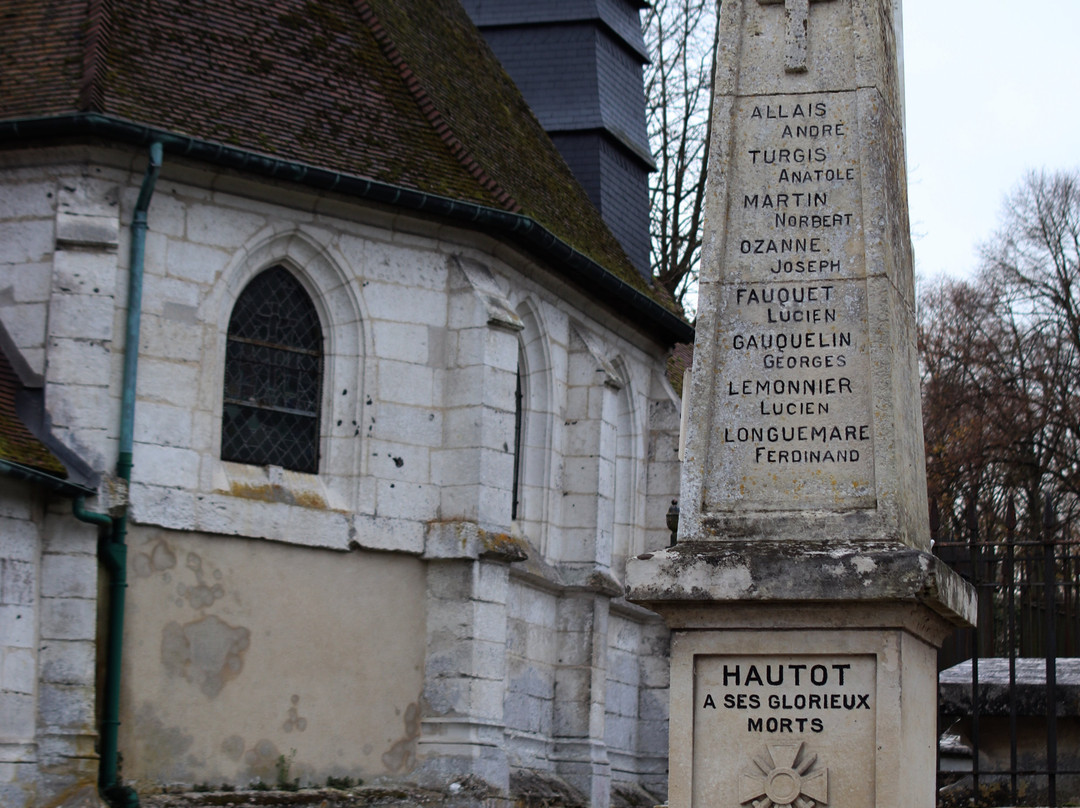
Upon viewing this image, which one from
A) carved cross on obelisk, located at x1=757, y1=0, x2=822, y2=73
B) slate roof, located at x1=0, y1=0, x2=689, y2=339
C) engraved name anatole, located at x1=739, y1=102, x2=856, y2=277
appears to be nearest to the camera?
engraved name anatole, located at x1=739, y1=102, x2=856, y2=277

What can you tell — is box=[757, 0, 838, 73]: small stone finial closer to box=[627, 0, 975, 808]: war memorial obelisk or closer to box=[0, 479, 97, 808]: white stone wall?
box=[627, 0, 975, 808]: war memorial obelisk

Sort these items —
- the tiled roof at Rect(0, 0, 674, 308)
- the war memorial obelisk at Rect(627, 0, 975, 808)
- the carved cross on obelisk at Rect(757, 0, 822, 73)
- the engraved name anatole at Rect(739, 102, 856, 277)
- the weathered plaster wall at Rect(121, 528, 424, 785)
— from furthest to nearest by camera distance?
1. the tiled roof at Rect(0, 0, 674, 308)
2. the weathered plaster wall at Rect(121, 528, 424, 785)
3. the carved cross on obelisk at Rect(757, 0, 822, 73)
4. the engraved name anatole at Rect(739, 102, 856, 277)
5. the war memorial obelisk at Rect(627, 0, 975, 808)

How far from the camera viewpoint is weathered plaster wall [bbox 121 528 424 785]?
14.4 m

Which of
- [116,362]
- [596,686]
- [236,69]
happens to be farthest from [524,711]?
[236,69]

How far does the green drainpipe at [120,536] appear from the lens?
13.8 meters

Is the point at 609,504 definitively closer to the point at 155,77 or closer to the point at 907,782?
the point at 155,77

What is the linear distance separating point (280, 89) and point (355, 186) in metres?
1.29

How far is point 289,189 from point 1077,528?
17.1m

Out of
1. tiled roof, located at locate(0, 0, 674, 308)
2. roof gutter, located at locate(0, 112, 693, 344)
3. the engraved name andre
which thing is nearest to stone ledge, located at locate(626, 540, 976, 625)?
the engraved name andre

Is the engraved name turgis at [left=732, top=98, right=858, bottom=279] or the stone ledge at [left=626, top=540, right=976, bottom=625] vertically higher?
the engraved name turgis at [left=732, top=98, right=858, bottom=279]

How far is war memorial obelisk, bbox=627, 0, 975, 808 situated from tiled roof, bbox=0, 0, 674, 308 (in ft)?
29.3

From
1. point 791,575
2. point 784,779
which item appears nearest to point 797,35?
point 791,575

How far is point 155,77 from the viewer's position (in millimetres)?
15344

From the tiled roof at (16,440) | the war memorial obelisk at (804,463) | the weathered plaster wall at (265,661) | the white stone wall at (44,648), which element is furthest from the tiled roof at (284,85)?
the war memorial obelisk at (804,463)
